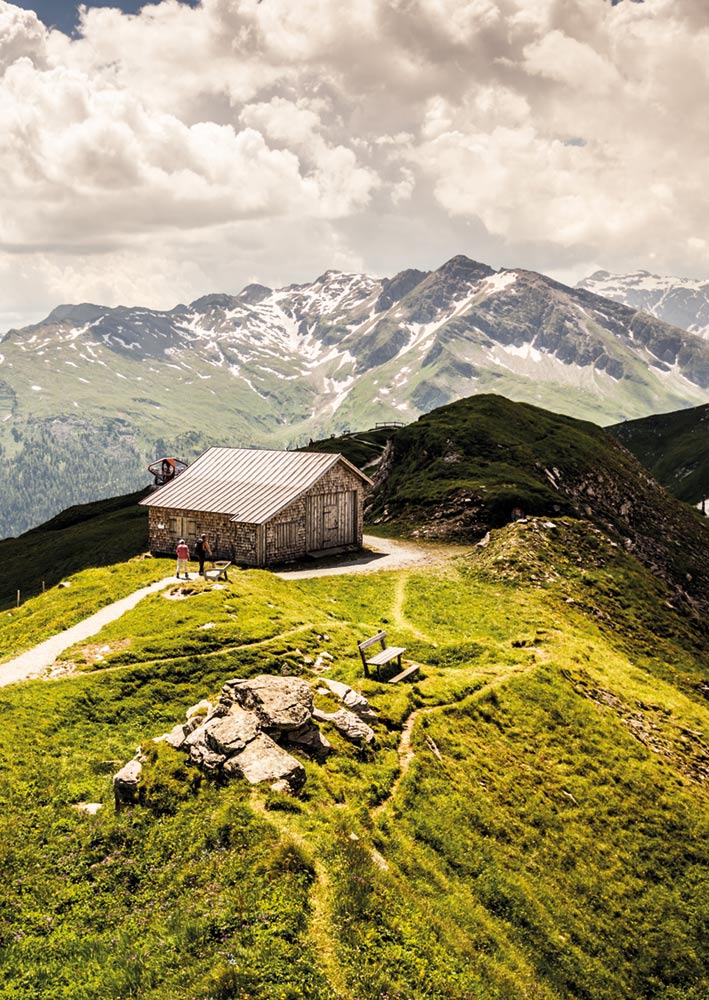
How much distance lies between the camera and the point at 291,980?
43.1 ft

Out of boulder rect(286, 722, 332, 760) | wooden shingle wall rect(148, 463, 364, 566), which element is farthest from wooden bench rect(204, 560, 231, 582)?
boulder rect(286, 722, 332, 760)

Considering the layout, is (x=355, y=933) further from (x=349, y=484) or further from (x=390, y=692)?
(x=349, y=484)

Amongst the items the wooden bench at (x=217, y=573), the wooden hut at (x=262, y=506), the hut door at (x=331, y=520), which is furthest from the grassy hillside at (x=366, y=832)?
the hut door at (x=331, y=520)

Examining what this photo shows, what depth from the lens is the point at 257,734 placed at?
20719 mm

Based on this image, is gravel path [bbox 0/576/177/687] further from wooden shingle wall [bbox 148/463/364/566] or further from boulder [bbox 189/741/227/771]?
wooden shingle wall [bbox 148/463/364/566]

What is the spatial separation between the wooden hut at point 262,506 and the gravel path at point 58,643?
43.0 feet

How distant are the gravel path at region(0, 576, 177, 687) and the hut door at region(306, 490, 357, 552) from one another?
19482mm

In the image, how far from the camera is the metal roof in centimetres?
5559

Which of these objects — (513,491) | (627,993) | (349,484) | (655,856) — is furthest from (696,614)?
(627,993)

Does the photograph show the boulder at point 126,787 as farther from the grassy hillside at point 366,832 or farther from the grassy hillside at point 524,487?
the grassy hillside at point 524,487

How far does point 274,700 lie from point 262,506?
111 ft

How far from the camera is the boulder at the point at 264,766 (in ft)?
62.9

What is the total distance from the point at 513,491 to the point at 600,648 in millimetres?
28455

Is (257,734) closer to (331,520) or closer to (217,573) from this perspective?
(217,573)
